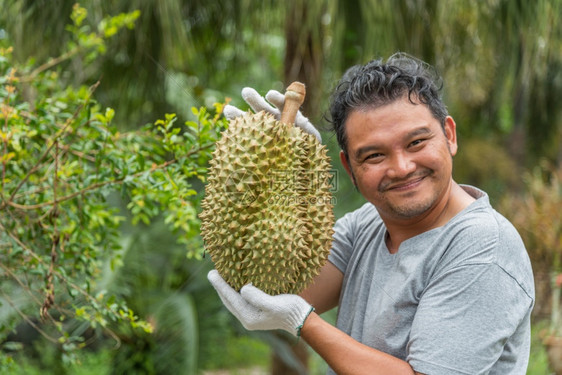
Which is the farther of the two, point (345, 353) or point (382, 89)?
point (382, 89)

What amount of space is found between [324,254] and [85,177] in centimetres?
86

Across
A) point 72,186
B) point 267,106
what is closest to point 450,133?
point 267,106

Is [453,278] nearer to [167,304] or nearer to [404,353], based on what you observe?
[404,353]

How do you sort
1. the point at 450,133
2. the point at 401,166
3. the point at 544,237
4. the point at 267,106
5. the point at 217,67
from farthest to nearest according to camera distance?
the point at 217,67, the point at 544,237, the point at 267,106, the point at 450,133, the point at 401,166

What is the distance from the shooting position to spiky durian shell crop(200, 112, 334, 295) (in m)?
1.35

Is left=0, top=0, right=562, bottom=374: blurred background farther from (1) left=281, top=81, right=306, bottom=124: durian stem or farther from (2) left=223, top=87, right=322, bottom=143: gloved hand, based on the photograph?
(1) left=281, top=81, right=306, bottom=124: durian stem

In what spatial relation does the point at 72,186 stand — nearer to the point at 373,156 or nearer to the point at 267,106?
the point at 267,106

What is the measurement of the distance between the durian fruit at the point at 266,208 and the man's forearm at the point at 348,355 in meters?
0.16

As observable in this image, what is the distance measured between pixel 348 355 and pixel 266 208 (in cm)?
40

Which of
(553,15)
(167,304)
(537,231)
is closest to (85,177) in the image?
(167,304)

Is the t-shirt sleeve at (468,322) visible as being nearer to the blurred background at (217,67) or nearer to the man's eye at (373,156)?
the man's eye at (373,156)

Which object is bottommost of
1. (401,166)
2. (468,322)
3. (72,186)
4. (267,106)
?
(468,322)

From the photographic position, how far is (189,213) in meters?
1.76

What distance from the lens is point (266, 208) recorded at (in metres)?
1.37
